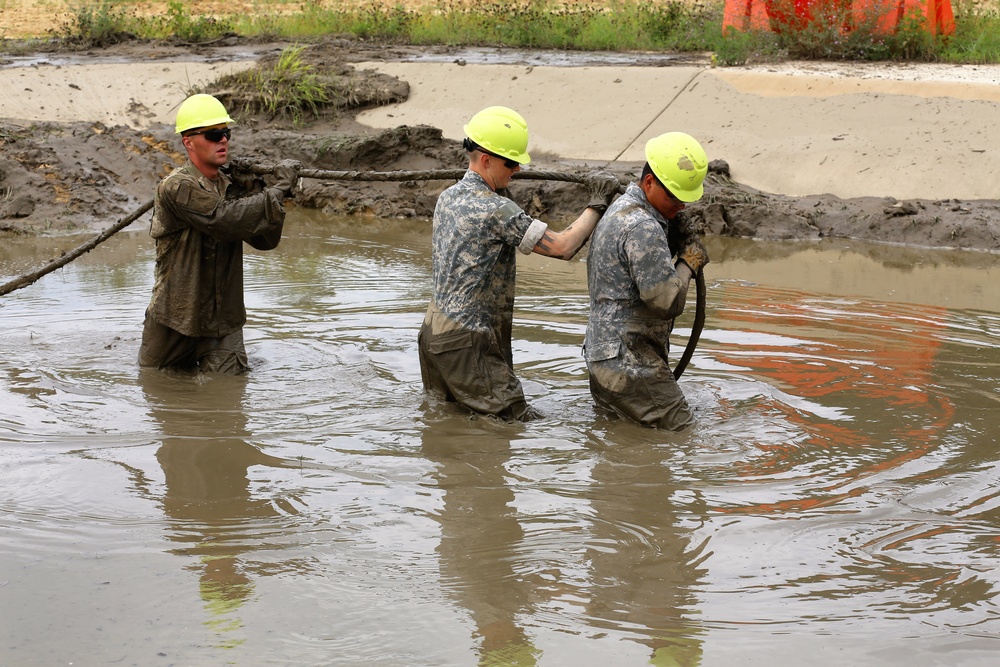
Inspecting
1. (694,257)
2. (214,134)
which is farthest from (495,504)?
(214,134)

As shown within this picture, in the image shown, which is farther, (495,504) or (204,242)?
(204,242)

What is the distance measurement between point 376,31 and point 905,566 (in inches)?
655

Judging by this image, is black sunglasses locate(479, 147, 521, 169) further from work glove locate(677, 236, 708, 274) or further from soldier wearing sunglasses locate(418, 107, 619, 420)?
work glove locate(677, 236, 708, 274)

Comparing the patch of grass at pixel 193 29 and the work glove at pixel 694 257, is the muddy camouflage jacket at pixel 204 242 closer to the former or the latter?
the work glove at pixel 694 257

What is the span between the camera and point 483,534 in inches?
175

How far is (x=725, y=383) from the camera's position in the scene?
6500 millimetres

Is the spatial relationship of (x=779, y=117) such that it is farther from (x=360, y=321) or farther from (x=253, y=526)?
(x=253, y=526)

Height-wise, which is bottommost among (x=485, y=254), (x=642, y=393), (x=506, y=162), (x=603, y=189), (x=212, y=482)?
(x=212, y=482)

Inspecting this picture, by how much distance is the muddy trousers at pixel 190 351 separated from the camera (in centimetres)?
638

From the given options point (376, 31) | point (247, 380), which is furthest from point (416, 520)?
point (376, 31)

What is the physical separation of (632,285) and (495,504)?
1.22m

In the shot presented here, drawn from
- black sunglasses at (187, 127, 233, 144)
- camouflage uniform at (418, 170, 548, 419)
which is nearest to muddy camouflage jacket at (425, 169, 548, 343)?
camouflage uniform at (418, 170, 548, 419)

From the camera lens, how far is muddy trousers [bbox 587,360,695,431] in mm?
5371

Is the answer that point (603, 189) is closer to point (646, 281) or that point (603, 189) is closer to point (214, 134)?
point (646, 281)
